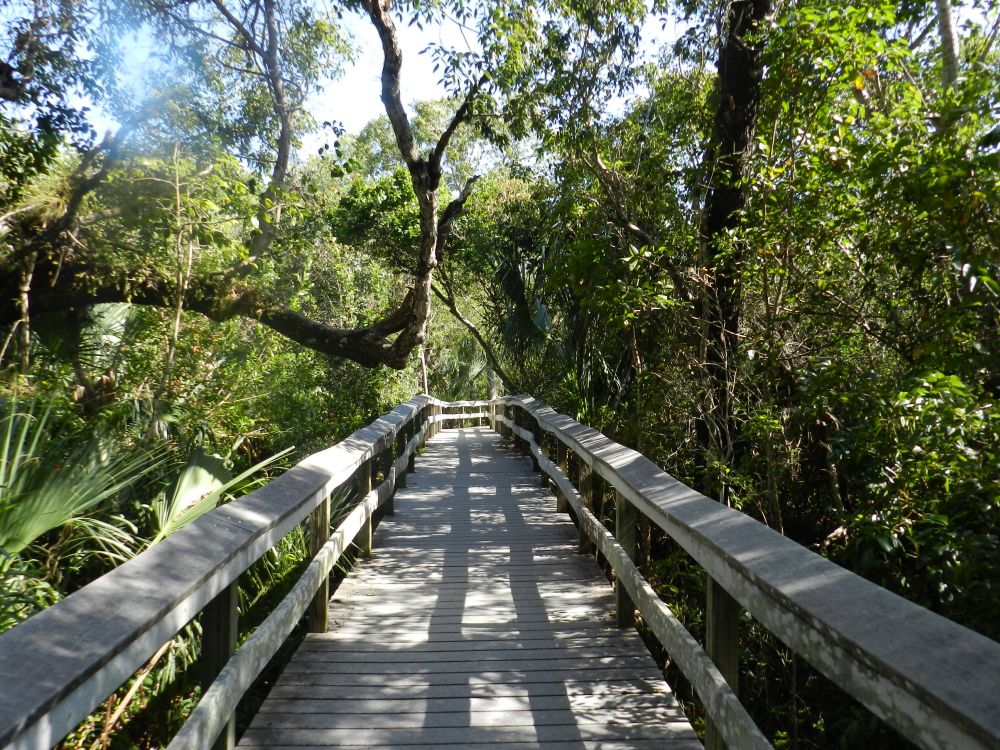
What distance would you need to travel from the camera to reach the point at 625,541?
4449mm

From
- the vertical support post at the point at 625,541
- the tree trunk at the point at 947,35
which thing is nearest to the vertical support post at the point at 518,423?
the tree trunk at the point at 947,35

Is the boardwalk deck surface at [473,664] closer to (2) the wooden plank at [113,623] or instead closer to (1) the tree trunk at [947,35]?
(2) the wooden plank at [113,623]

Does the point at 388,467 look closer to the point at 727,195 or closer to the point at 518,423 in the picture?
the point at 727,195

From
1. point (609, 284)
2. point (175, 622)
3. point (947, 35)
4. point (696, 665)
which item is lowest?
point (696, 665)

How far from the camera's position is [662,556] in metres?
8.30

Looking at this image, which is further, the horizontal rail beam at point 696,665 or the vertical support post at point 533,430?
the vertical support post at point 533,430

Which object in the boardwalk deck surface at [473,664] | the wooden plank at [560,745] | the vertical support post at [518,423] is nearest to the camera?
the wooden plank at [560,745]

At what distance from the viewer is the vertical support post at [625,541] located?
4.39m

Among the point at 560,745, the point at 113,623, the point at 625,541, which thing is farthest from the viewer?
the point at 625,541

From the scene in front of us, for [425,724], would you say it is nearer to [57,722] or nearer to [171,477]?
[57,722]

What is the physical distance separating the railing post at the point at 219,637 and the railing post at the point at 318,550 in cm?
145

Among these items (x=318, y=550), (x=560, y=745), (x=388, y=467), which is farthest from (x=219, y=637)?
(x=388, y=467)

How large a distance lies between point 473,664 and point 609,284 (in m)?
3.90

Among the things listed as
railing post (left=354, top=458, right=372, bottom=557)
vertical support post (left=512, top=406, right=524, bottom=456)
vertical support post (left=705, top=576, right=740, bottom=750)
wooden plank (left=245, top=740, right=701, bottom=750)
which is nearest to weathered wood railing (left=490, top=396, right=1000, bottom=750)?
vertical support post (left=705, top=576, right=740, bottom=750)
